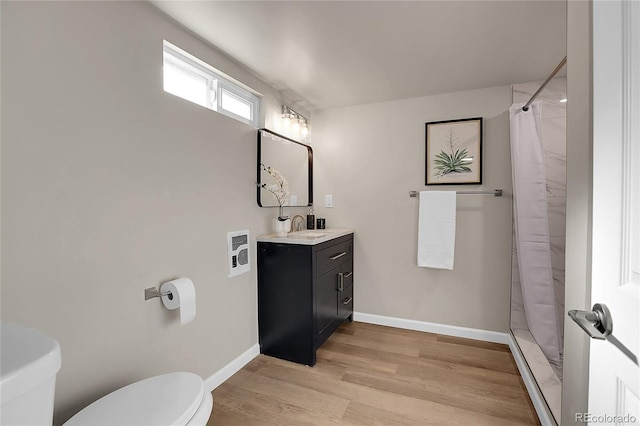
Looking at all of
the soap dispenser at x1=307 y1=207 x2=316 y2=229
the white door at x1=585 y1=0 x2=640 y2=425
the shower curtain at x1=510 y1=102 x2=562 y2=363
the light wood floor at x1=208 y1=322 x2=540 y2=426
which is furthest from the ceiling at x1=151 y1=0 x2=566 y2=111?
the light wood floor at x1=208 y1=322 x2=540 y2=426

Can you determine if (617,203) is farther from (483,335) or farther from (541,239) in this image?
(483,335)

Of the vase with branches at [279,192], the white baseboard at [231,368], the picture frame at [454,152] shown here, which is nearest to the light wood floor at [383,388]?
the white baseboard at [231,368]

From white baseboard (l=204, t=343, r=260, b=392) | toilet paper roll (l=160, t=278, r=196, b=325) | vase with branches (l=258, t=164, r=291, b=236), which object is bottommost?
white baseboard (l=204, t=343, r=260, b=392)

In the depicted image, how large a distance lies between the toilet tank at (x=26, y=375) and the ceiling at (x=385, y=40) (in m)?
1.54

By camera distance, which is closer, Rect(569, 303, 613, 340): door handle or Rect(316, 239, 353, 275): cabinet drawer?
Rect(569, 303, 613, 340): door handle

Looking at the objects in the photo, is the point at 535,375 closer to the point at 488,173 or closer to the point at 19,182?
the point at 488,173

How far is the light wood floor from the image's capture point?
160cm

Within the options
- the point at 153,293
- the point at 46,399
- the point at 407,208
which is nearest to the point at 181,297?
the point at 153,293

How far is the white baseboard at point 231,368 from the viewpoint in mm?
1836

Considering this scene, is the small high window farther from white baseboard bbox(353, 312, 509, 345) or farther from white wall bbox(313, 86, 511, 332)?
white baseboard bbox(353, 312, 509, 345)

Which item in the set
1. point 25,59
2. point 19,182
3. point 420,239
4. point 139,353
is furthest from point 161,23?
point 420,239

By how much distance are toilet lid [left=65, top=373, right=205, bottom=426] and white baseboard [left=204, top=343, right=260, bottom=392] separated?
0.63 meters

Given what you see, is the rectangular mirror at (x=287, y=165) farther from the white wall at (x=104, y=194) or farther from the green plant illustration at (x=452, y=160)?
the green plant illustration at (x=452, y=160)

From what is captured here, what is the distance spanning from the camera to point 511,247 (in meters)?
2.40
